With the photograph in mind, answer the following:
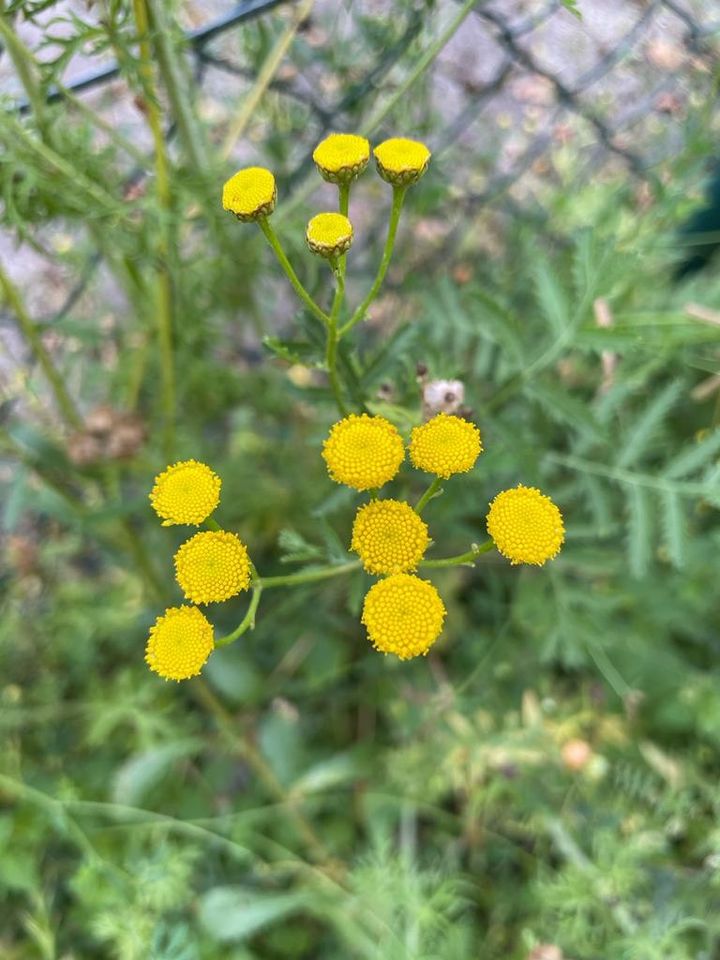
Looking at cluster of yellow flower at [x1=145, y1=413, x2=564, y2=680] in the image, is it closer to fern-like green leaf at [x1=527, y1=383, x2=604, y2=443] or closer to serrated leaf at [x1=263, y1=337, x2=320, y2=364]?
serrated leaf at [x1=263, y1=337, x2=320, y2=364]

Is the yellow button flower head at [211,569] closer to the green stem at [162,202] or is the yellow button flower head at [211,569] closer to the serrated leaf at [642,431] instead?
the green stem at [162,202]

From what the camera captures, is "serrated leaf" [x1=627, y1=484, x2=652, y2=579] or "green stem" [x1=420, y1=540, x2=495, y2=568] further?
"serrated leaf" [x1=627, y1=484, x2=652, y2=579]

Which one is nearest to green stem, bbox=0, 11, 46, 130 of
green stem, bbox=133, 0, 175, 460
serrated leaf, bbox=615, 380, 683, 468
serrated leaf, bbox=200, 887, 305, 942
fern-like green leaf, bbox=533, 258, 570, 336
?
green stem, bbox=133, 0, 175, 460

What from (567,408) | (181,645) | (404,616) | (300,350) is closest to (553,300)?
(567,408)

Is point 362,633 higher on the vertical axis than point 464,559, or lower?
lower

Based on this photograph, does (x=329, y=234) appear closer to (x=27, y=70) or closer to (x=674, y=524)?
(x=27, y=70)

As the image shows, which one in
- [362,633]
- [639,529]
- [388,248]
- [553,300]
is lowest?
[362,633]

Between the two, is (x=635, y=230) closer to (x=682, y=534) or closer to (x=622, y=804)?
(x=682, y=534)
